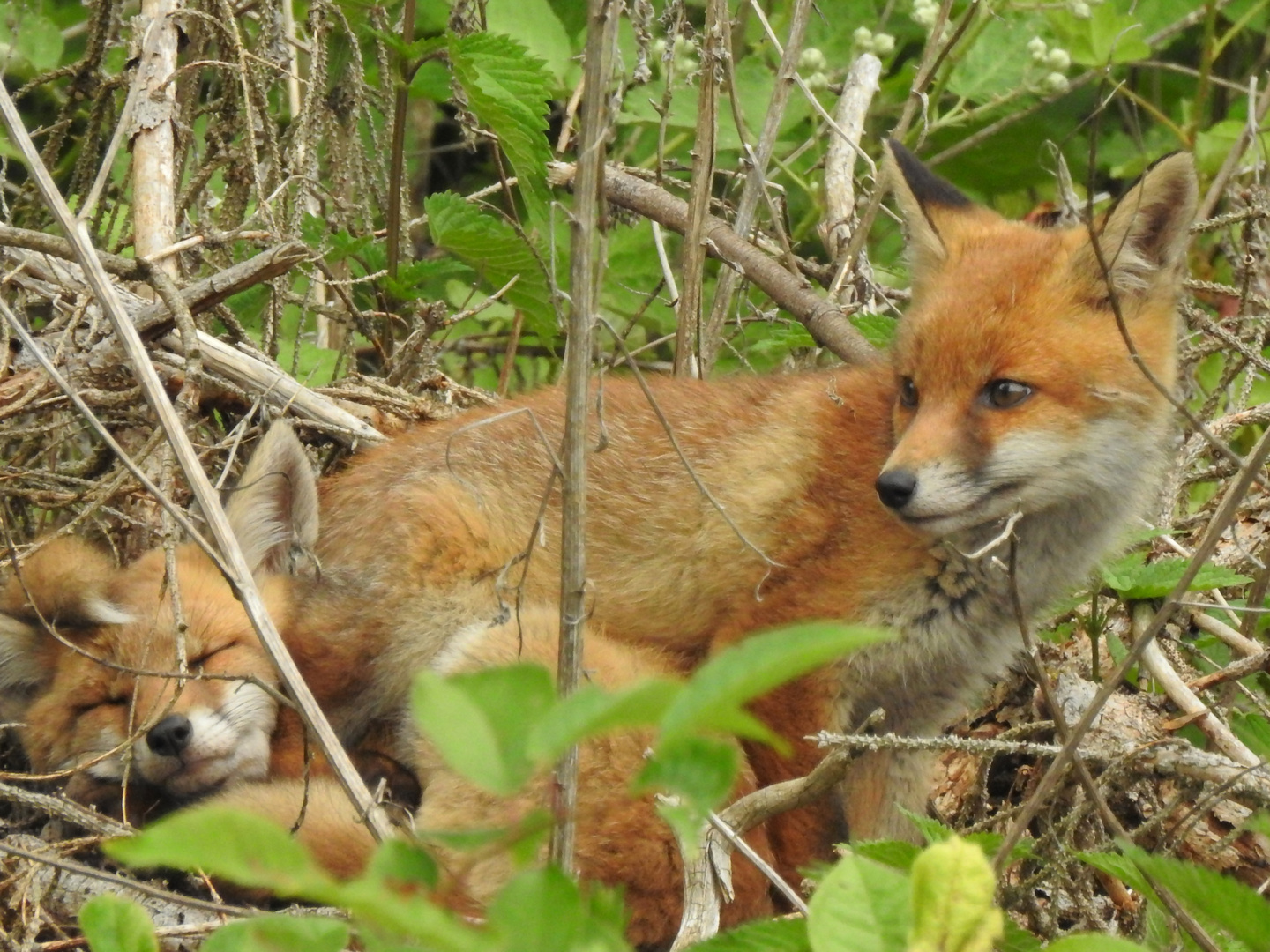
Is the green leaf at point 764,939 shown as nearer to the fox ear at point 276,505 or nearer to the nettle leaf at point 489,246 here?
the fox ear at point 276,505

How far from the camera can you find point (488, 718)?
1.16 meters

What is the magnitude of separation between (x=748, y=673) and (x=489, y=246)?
398cm

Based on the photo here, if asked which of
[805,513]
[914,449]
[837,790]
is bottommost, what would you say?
[837,790]

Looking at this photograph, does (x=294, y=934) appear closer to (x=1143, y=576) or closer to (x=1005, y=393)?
(x=1005, y=393)

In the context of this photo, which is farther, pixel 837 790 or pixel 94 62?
pixel 94 62

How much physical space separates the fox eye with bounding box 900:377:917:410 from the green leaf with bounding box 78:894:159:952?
2620mm

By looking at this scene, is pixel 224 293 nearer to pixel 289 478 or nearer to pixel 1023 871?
pixel 289 478

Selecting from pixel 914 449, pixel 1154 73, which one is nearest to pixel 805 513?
pixel 914 449

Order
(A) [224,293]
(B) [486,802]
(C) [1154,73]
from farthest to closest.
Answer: (C) [1154,73], (A) [224,293], (B) [486,802]

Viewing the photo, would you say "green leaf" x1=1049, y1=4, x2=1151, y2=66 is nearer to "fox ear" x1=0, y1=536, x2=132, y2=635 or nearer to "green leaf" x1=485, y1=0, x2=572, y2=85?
"green leaf" x1=485, y1=0, x2=572, y2=85

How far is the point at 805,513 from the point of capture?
3.97 metres

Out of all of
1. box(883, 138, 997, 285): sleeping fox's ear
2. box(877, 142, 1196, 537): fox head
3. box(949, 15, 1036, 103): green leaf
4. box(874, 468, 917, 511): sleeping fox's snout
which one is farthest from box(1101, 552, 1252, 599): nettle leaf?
box(949, 15, 1036, 103): green leaf

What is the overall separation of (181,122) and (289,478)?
1.57 m

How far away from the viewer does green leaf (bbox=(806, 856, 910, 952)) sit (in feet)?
5.55
